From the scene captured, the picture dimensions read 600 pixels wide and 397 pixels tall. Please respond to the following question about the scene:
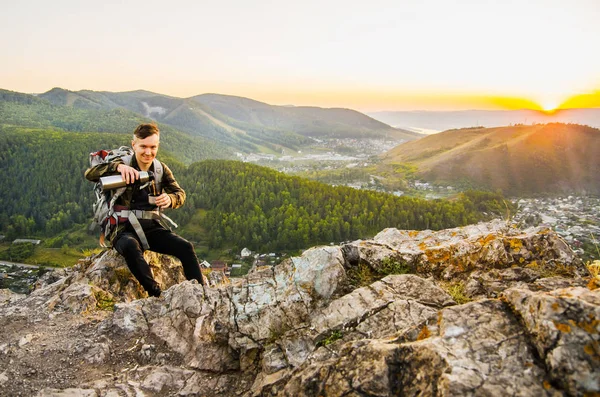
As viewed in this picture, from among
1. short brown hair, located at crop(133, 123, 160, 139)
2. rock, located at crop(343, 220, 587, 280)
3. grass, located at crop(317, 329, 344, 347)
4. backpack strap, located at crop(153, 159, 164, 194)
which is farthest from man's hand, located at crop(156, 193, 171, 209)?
grass, located at crop(317, 329, 344, 347)

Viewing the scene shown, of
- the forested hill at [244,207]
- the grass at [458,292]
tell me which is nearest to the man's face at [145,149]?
the grass at [458,292]

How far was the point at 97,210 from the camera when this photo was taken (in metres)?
8.20

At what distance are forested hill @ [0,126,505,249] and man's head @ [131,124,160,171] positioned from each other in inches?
2829

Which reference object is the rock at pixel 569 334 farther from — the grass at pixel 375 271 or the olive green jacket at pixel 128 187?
the olive green jacket at pixel 128 187

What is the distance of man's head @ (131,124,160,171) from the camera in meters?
7.96

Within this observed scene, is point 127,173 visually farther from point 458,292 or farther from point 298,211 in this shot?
point 298,211

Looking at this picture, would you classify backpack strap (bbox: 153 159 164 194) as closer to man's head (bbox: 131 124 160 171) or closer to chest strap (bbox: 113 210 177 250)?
man's head (bbox: 131 124 160 171)

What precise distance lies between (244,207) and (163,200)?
89.0 m

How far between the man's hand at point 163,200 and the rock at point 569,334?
731 cm

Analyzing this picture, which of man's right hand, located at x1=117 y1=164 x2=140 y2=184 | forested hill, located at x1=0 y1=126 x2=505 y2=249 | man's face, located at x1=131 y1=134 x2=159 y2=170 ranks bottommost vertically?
forested hill, located at x1=0 y1=126 x2=505 y2=249

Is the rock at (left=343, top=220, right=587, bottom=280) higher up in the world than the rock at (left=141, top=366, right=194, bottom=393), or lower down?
higher up

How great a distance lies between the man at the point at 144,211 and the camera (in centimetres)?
775

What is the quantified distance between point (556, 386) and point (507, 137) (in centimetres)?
22266

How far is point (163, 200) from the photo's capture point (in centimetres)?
802
